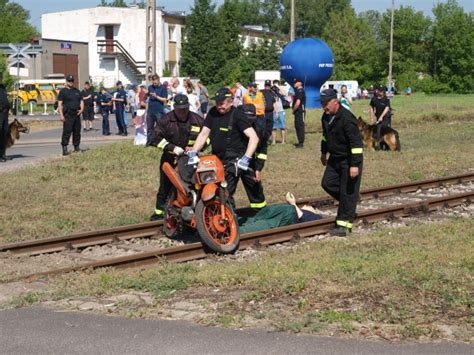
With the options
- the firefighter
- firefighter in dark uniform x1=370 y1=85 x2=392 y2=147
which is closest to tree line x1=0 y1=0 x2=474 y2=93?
firefighter in dark uniform x1=370 y1=85 x2=392 y2=147

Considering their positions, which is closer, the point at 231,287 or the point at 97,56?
the point at 231,287

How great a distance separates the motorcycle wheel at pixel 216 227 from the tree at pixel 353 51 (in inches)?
3332

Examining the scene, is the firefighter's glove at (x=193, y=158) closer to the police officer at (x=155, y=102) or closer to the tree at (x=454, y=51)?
the police officer at (x=155, y=102)

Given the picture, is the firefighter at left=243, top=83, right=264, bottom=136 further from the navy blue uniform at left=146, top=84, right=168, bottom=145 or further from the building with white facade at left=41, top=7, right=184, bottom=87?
the building with white facade at left=41, top=7, right=184, bottom=87

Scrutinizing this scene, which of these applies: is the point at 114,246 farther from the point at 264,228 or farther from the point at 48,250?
the point at 264,228

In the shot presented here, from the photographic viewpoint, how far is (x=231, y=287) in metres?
8.25

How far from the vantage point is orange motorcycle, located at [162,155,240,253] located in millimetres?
10242

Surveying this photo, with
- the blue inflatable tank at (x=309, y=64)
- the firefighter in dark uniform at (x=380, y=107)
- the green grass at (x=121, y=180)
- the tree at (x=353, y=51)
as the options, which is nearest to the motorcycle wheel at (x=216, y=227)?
the green grass at (x=121, y=180)

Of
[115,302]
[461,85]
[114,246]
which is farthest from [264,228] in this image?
[461,85]

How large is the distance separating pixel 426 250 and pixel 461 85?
82.0 meters

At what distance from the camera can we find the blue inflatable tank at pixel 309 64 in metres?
48.5

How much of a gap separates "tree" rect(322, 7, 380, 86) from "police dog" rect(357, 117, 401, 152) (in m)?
71.6

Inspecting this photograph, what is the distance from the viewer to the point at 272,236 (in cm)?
1119

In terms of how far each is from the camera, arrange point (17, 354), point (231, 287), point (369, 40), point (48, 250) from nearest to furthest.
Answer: point (17, 354) → point (231, 287) → point (48, 250) → point (369, 40)
